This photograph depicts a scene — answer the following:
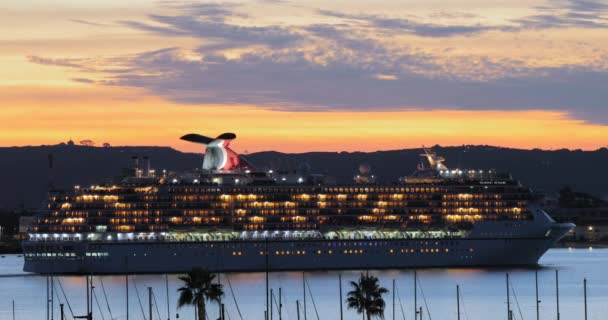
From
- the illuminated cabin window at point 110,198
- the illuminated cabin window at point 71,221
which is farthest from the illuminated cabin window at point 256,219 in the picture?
the illuminated cabin window at point 71,221

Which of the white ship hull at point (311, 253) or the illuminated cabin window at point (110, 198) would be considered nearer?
the white ship hull at point (311, 253)

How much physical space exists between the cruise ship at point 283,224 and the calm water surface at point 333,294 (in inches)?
49.3

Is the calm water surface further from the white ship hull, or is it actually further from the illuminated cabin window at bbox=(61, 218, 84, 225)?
the illuminated cabin window at bbox=(61, 218, 84, 225)

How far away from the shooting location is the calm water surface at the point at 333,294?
9319cm

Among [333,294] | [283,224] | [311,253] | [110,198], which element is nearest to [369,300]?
[333,294]

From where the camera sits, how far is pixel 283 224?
125 meters

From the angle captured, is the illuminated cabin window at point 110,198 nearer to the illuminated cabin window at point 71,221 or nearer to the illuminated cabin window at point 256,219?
the illuminated cabin window at point 71,221

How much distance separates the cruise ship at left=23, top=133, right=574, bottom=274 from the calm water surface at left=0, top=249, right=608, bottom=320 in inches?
49.3

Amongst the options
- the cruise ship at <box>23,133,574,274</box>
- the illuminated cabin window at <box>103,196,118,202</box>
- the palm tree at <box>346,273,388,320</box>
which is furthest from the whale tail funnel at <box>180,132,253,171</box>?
the palm tree at <box>346,273,388,320</box>

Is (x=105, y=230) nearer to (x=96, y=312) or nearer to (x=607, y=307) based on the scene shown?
(x=96, y=312)

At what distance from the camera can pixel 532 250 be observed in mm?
124250

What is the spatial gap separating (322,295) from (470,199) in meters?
26.2

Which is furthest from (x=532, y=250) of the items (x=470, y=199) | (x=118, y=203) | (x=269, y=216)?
(x=118, y=203)

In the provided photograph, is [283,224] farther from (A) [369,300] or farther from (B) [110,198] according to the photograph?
(A) [369,300]
